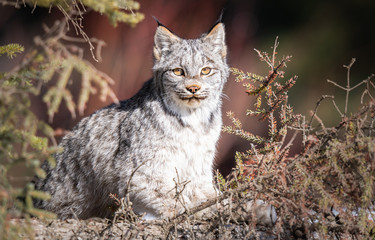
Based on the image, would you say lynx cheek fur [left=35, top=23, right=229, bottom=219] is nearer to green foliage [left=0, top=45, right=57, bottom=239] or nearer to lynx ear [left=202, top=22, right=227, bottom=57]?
lynx ear [left=202, top=22, right=227, bottom=57]

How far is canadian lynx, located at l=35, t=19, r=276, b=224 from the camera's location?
3537mm

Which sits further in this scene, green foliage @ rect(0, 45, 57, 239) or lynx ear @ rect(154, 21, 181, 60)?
lynx ear @ rect(154, 21, 181, 60)

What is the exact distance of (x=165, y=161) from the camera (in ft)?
11.6

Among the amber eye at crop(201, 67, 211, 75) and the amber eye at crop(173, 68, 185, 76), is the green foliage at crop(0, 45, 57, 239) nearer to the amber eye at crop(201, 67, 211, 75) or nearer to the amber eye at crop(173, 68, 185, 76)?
the amber eye at crop(173, 68, 185, 76)

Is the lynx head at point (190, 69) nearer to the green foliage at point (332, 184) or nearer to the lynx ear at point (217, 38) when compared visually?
the lynx ear at point (217, 38)

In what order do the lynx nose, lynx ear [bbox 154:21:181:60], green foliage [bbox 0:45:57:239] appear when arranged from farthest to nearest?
lynx ear [bbox 154:21:181:60] < the lynx nose < green foliage [bbox 0:45:57:239]

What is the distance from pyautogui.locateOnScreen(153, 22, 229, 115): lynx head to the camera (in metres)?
3.59

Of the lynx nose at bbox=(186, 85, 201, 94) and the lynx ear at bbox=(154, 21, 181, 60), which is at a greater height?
the lynx ear at bbox=(154, 21, 181, 60)

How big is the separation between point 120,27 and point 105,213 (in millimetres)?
4335

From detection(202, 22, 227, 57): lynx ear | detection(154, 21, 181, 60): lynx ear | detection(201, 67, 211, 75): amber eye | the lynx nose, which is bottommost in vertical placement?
the lynx nose

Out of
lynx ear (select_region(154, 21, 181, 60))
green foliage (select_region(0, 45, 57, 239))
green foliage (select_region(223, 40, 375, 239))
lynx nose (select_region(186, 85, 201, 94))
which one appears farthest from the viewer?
lynx ear (select_region(154, 21, 181, 60))

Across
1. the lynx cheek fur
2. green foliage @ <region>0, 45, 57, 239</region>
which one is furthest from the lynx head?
green foliage @ <region>0, 45, 57, 239</region>

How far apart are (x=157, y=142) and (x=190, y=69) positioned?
0.71m

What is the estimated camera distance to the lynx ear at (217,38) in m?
3.89
